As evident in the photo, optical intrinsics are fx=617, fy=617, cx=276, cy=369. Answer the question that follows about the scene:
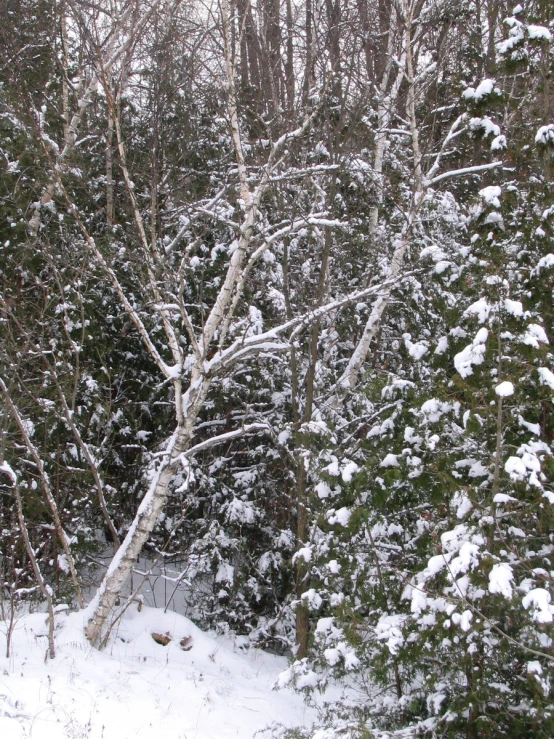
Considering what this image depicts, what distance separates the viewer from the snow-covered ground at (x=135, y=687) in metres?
4.80

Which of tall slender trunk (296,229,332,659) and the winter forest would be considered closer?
the winter forest

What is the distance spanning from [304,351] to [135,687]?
4.82 m

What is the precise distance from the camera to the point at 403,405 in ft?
19.1

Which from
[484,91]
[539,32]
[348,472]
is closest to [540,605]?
[348,472]

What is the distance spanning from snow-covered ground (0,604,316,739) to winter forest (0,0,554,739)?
24 cm

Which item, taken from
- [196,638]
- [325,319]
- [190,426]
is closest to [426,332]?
[325,319]

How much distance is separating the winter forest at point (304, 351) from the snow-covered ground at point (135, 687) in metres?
0.24

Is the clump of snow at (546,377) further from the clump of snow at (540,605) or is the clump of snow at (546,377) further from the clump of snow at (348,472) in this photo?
the clump of snow at (348,472)

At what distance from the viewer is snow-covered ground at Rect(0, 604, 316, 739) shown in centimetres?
480

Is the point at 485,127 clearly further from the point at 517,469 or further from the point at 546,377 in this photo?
the point at 517,469

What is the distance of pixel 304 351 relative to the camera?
349 inches

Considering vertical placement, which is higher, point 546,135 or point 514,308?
point 546,135

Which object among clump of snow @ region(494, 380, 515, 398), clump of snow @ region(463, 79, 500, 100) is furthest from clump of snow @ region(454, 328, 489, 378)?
clump of snow @ region(463, 79, 500, 100)

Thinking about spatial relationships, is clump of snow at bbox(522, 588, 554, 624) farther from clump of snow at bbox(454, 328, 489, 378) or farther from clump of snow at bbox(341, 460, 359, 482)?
clump of snow at bbox(341, 460, 359, 482)
